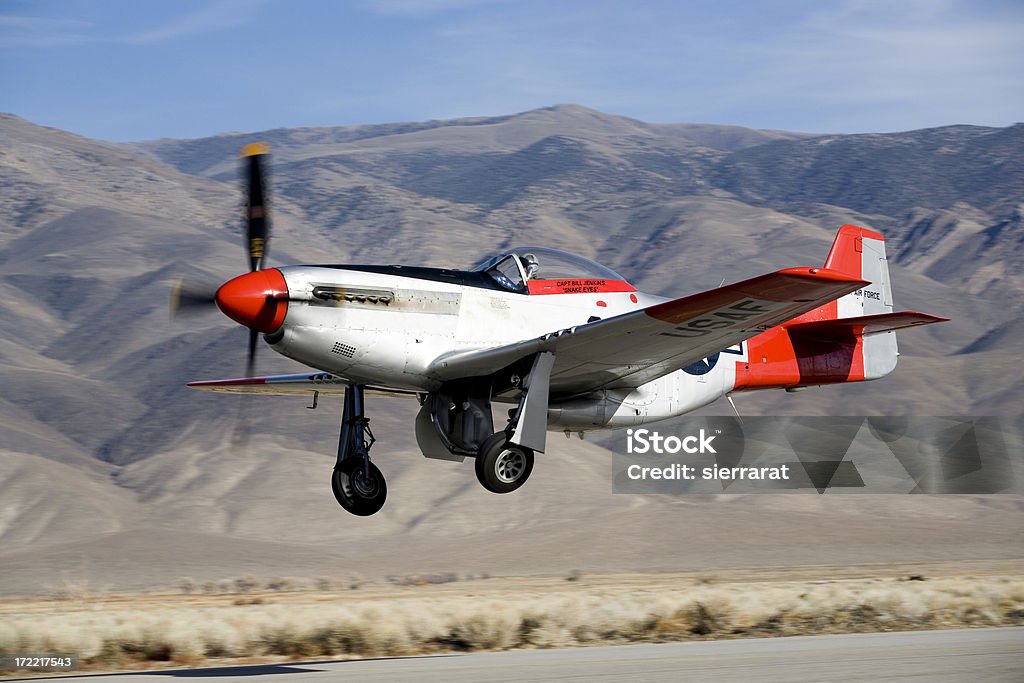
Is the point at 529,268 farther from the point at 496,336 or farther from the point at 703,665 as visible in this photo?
the point at 703,665

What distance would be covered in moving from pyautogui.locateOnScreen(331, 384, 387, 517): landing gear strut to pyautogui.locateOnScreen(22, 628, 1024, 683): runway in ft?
7.43

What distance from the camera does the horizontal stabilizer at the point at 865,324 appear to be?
16.5 metres

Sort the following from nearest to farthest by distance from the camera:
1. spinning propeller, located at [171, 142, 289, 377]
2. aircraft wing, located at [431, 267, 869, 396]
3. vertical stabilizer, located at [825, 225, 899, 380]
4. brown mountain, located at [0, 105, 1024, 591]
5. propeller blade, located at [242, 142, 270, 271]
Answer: aircraft wing, located at [431, 267, 869, 396] < spinning propeller, located at [171, 142, 289, 377] < propeller blade, located at [242, 142, 270, 271] < vertical stabilizer, located at [825, 225, 899, 380] < brown mountain, located at [0, 105, 1024, 591]

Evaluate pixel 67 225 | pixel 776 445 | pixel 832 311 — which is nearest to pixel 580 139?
pixel 67 225

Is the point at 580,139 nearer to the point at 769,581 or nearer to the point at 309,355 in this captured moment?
the point at 769,581

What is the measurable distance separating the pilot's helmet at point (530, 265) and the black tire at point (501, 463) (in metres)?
2.35

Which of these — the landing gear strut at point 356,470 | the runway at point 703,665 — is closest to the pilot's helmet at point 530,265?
the landing gear strut at point 356,470

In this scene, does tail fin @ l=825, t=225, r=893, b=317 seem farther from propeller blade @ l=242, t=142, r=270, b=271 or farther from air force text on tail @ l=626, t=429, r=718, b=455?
air force text on tail @ l=626, t=429, r=718, b=455

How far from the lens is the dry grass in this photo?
19688mm

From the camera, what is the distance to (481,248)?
117 metres

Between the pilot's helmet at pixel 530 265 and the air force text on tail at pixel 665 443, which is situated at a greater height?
the air force text on tail at pixel 665 443

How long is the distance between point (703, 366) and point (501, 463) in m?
4.60

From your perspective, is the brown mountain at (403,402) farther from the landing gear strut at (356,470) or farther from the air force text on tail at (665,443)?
the air force text on tail at (665,443)

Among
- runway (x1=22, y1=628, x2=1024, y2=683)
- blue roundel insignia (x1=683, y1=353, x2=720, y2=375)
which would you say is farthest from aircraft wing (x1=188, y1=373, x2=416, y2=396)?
blue roundel insignia (x1=683, y1=353, x2=720, y2=375)
